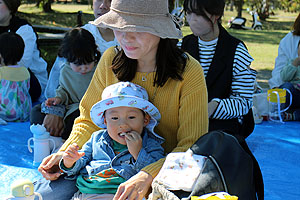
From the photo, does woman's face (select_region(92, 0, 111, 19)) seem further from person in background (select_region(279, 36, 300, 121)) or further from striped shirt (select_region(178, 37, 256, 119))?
person in background (select_region(279, 36, 300, 121))

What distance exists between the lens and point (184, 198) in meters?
1.69

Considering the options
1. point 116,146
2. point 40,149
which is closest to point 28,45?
point 40,149

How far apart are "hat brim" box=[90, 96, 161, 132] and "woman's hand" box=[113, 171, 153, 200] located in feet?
1.16

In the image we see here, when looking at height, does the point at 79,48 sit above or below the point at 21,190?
above

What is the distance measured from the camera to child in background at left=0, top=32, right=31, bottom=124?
14.1 feet

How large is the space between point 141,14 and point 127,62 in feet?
1.10

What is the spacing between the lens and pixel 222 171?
1.71 meters

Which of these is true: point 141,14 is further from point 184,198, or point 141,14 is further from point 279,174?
point 279,174

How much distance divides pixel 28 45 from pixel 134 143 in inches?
128

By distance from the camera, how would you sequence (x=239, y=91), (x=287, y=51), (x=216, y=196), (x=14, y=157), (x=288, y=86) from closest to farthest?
(x=216, y=196)
(x=239, y=91)
(x=14, y=157)
(x=288, y=86)
(x=287, y=51)

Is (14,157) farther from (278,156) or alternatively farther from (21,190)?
(278,156)

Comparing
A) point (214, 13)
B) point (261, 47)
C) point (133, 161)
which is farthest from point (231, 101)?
point (261, 47)

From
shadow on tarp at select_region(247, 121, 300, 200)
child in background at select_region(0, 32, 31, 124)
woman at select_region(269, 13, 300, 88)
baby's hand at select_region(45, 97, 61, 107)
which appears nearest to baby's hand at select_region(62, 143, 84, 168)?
shadow on tarp at select_region(247, 121, 300, 200)

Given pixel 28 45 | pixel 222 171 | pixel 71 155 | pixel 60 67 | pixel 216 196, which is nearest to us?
pixel 216 196
